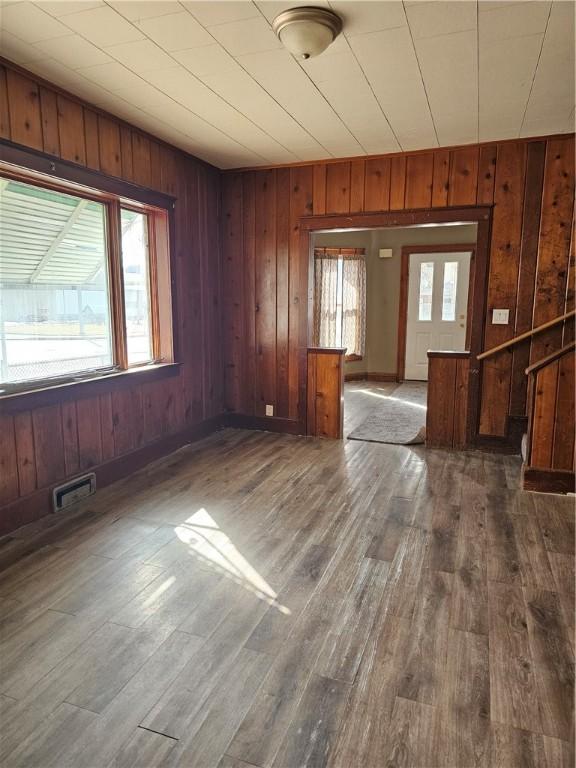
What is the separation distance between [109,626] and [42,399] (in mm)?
1485

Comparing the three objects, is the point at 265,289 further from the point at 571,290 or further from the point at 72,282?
the point at 571,290

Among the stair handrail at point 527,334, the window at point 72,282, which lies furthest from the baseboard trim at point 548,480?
the window at point 72,282

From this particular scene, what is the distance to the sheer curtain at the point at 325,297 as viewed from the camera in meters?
7.73

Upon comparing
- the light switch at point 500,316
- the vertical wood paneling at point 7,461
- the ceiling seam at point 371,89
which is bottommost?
the vertical wood paneling at point 7,461

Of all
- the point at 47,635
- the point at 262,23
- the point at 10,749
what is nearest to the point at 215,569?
the point at 47,635

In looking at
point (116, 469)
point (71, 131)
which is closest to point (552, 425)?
point (116, 469)

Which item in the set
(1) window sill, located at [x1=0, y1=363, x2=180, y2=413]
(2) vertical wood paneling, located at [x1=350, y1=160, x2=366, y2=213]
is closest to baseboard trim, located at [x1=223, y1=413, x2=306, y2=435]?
(1) window sill, located at [x1=0, y1=363, x2=180, y2=413]

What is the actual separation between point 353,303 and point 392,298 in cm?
64

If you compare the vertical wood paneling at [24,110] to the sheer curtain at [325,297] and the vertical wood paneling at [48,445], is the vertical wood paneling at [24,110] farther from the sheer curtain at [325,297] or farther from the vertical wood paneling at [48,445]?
the sheer curtain at [325,297]

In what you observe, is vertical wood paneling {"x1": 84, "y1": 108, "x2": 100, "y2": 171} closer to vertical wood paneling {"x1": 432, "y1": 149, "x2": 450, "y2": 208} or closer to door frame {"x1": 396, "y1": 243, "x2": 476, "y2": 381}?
vertical wood paneling {"x1": 432, "y1": 149, "x2": 450, "y2": 208}

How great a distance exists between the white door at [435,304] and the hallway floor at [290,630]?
480 centimetres

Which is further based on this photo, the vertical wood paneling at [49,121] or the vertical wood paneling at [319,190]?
the vertical wood paneling at [319,190]

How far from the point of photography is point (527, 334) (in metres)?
3.94

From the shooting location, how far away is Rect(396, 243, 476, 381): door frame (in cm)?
754
